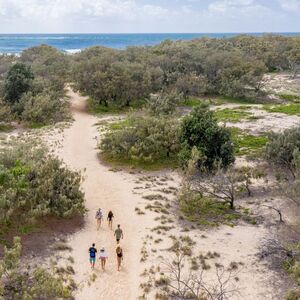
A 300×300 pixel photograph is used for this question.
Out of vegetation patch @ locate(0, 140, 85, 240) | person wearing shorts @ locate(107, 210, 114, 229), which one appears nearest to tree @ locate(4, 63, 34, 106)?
vegetation patch @ locate(0, 140, 85, 240)

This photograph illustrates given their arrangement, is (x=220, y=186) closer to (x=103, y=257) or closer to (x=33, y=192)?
(x=103, y=257)

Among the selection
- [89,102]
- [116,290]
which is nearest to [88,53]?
[89,102]

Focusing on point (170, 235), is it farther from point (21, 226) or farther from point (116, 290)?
point (21, 226)

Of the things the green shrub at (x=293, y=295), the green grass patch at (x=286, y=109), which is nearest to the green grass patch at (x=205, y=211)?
the green shrub at (x=293, y=295)

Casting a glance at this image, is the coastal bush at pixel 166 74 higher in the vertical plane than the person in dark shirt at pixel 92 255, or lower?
higher

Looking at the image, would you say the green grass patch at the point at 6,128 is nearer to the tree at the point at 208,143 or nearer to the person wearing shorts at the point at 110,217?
the tree at the point at 208,143

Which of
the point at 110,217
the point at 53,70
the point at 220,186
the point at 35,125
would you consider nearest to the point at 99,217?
the point at 110,217
